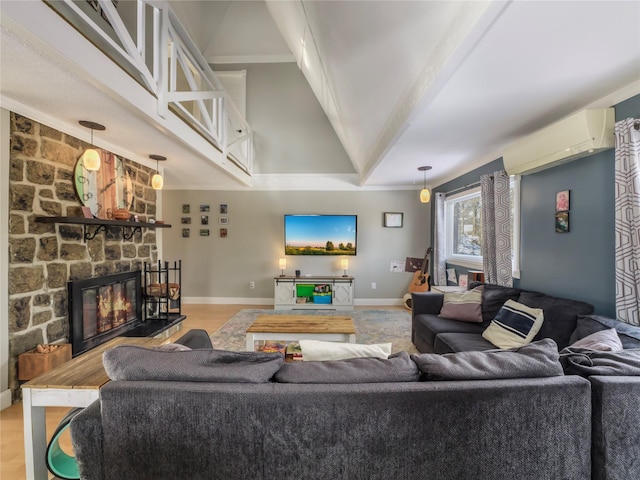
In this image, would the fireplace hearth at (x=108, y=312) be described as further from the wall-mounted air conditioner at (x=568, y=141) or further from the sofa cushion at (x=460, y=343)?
the wall-mounted air conditioner at (x=568, y=141)

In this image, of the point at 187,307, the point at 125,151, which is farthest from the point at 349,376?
the point at 187,307

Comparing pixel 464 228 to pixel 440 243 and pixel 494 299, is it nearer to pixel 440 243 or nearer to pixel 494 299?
pixel 440 243

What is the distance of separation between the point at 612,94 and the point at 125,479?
3321 mm

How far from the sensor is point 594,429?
3.59 ft

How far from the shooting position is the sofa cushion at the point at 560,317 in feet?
6.77

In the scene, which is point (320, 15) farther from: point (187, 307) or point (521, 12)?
point (187, 307)

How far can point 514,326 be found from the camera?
232 cm

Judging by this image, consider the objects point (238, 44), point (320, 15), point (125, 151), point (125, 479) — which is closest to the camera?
point (125, 479)

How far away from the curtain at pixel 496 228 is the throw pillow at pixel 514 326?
683 mm

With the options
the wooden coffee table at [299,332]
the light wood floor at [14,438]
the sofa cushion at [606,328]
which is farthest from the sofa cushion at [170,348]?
the sofa cushion at [606,328]

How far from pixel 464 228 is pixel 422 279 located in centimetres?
111

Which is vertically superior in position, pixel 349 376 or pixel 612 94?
pixel 612 94

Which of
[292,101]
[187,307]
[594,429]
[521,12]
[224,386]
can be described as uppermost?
[292,101]

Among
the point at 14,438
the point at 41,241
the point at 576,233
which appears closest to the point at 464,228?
the point at 576,233
